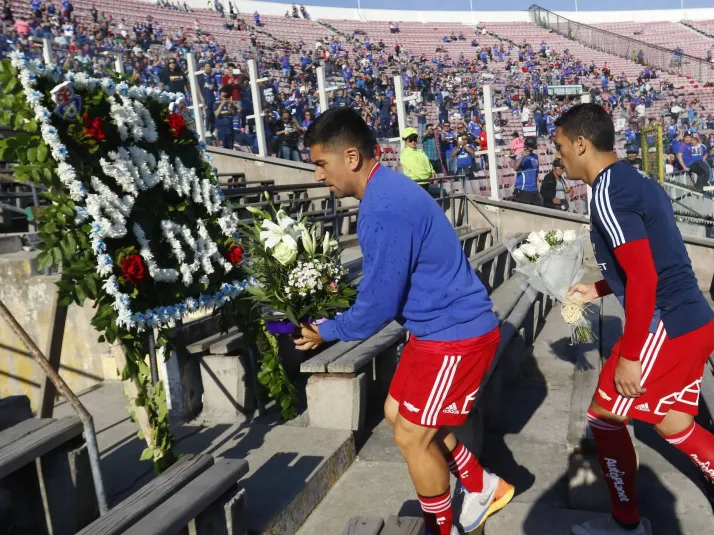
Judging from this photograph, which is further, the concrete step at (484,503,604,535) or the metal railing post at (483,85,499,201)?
the metal railing post at (483,85,499,201)

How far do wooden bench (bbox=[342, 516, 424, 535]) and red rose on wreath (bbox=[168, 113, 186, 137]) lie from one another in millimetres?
2263

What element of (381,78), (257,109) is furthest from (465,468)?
(381,78)

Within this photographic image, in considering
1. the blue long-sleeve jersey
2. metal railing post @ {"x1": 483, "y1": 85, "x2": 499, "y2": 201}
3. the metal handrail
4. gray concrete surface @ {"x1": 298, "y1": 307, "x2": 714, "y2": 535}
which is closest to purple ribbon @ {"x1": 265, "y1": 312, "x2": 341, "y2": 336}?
the blue long-sleeve jersey

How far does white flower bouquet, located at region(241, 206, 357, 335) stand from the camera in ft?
10.0

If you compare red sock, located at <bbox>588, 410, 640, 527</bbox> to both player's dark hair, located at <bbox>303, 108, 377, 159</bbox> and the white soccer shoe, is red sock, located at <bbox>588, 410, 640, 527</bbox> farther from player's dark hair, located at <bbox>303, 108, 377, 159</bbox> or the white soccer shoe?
player's dark hair, located at <bbox>303, 108, 377, 159</bbox>

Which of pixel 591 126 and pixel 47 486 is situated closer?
pixel 47 486

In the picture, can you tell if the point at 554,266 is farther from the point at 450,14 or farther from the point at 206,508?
the point at 450,14

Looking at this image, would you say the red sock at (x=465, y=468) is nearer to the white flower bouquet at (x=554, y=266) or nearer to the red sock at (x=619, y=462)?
the red sock at (x=619, y=462)

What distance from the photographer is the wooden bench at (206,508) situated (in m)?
2.28

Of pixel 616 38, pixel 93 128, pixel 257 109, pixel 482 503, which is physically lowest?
pixel 482 503

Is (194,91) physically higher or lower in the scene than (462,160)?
higher

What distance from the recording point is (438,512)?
281cm

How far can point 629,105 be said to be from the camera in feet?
100

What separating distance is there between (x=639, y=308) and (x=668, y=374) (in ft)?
1.23
